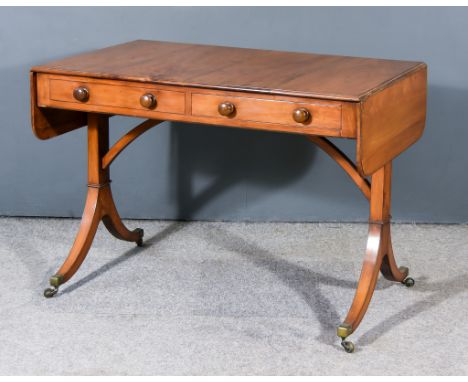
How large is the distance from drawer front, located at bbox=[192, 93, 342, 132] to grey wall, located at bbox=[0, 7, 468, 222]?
3.77 feet

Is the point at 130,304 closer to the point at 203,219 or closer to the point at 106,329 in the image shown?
the point at 106,329

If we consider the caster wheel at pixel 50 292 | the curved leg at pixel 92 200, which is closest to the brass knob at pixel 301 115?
the curved leg at pixel 92 200

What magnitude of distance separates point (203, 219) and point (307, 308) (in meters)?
1.05

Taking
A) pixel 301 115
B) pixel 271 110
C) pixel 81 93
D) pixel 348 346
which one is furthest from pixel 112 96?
pixel 348 346

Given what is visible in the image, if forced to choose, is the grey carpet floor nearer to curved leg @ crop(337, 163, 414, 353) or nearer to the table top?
curved leg @ crop(337, 163, 414, 353)

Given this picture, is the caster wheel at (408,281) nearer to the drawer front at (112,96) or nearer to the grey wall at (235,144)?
the grey wall at (235,144)

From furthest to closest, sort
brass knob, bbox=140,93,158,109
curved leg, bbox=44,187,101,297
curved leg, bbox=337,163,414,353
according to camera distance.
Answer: curved leg, bbox=44,187,101,297, curved leg, bbox=337,163,414,353, brass knob, bbox=140,93,158,109

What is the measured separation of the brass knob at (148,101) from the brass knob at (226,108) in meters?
0.23

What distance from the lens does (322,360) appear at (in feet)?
10.2

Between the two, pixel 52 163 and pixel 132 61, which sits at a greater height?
pixel 132 61

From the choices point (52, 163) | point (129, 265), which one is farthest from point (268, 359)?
point (52, 163)

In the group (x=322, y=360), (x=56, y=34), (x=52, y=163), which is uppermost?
(x=56, y=34)

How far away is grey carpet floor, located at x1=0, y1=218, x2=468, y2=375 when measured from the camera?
3.11 meters

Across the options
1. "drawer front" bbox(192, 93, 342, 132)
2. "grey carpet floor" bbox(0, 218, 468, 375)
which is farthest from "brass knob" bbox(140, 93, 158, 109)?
"grey carpet floor" bbox(0, 218, 468, 375)
